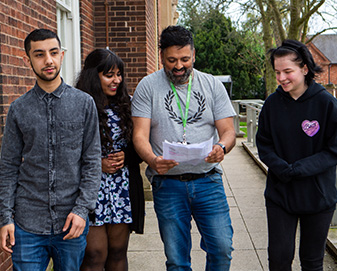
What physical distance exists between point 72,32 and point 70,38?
0.09 meters

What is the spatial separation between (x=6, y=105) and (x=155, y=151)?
4.40 feet

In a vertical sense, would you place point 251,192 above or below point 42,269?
below

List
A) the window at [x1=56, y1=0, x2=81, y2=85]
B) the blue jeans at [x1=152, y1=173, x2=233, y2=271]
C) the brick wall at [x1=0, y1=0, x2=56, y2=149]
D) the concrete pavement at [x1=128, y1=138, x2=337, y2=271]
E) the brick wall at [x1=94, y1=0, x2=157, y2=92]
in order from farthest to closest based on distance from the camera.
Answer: the brick wall at [x1=94, y1=0, x2=157, y2=92], the window at [x1=56, y1=0, x2=81, y2=85], the concrete pavement at [x1=128, y1=138, x2=337, y2=271], the brick wall at [x1=0, y1=0, x2=56, y2=149], the blue jeans at [x1=152, y1=173, x2=233, y2=271]

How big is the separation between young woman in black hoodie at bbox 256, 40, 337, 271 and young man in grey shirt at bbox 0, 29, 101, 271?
4.34 feet

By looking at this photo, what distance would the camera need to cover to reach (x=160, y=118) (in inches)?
126

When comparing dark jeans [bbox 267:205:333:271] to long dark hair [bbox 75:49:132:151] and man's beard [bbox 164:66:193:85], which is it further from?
long dark hair [bbox 75:49:132:151]

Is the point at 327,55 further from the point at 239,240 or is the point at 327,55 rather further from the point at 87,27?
the point at 239,240

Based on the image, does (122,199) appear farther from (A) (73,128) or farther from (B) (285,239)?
(B) (285,239)

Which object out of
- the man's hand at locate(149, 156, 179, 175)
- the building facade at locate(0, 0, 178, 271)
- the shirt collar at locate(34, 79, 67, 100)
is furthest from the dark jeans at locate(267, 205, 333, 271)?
the building facade at locate(0, 0, 178, 271)

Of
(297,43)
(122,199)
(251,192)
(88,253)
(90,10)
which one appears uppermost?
(90,10)

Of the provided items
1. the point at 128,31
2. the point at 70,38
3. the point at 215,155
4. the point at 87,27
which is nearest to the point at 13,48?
the point at 215,155

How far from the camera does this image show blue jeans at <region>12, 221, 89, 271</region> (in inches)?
100.0

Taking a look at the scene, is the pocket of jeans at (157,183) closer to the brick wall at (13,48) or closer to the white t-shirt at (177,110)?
the white t-shirt at (177,110)

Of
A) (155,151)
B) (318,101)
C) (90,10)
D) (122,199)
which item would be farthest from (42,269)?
(90,10)
